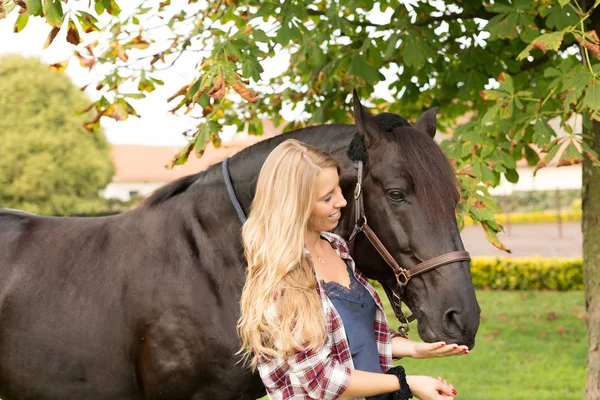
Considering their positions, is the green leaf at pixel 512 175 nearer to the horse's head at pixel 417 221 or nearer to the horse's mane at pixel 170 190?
the horse's head at pixel 417 221

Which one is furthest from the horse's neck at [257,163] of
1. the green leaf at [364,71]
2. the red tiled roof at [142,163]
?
the red tiled roof at [142,163]

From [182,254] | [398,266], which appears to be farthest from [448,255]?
[182,254]

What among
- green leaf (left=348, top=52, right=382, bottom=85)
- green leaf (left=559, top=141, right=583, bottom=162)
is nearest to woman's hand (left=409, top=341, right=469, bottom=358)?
green leaf (left=559, top=141, right=583, bottom=162)

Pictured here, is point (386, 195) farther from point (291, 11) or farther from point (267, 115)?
point (267, 115)

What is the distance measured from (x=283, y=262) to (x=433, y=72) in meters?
3.80

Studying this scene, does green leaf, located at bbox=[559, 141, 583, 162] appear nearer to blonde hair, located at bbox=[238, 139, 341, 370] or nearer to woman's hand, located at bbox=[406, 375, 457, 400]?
blonde hair, located at bbox=[238, 139, 341, 370]

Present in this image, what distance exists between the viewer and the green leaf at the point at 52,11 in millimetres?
2600

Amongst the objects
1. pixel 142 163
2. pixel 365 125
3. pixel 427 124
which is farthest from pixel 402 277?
pixel 142 163

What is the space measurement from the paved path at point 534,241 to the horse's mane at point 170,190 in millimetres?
13968

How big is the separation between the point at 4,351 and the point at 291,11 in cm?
245

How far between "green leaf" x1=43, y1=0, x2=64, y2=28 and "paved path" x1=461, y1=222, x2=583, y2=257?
14354mm

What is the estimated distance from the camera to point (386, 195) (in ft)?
7.67

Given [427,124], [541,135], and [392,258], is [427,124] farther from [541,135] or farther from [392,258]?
[541,135]

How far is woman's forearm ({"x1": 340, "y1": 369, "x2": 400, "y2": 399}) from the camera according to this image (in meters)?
2.00
